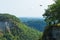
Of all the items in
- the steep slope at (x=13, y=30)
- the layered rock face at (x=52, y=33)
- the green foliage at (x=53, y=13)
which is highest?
the green foliage at (x=53, y=13)

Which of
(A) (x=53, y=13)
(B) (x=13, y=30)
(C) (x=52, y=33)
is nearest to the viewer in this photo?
(C) (x=52, y=33)

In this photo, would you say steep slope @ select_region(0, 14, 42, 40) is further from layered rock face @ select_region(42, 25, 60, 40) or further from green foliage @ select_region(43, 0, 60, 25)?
layered rock face @ select_region(42, 25, 60, 40)

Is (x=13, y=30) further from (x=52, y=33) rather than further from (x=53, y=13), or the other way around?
(x=52, y=33)

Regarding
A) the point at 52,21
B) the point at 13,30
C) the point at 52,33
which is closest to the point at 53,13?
the point at 52,21

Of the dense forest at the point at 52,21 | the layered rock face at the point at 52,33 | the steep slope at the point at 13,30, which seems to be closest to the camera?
the layered rock face at the point at 52,33

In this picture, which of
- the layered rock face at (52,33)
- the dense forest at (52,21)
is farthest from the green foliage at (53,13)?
the layered rock face at (52,33)

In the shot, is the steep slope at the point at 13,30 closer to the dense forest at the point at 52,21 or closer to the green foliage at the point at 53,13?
the green foliage at the point at 53,13

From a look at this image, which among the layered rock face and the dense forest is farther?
the dense forest

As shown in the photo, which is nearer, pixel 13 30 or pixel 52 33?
pixel 52 33

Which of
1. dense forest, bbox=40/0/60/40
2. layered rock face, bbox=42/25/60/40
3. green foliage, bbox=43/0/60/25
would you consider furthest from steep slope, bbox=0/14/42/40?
layered rock face, bbox=42/25/60/40

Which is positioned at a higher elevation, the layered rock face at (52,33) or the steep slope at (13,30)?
the layered rock face at (52,33)

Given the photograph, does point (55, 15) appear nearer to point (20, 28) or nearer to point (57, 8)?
point (57, 8)
